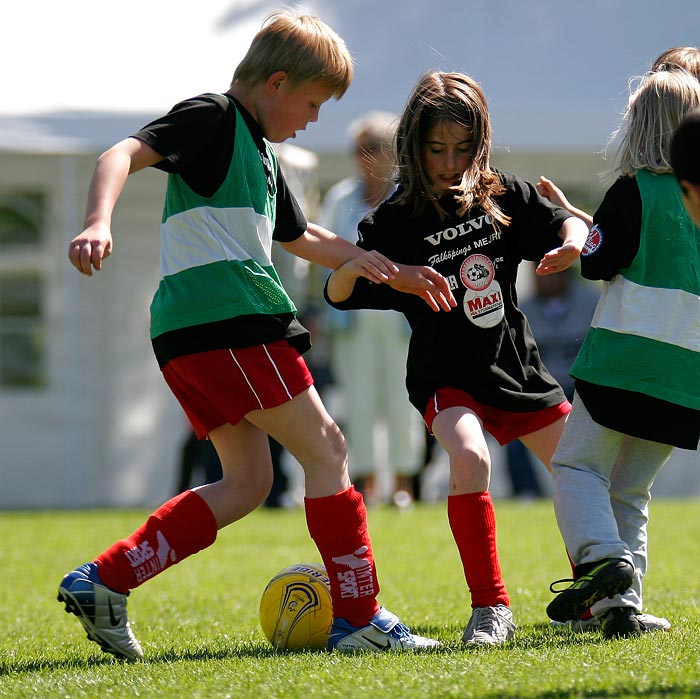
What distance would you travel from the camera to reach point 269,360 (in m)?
3.34

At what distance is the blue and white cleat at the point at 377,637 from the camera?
3393 millimetres

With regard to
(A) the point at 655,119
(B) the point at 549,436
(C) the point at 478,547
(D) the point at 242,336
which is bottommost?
(C) the point at 478,547

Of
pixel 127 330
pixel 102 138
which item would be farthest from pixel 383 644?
pixel 127 330

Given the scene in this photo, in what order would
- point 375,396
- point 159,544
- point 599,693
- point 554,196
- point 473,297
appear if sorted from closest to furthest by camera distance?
1. point 599,693
2. point 159,544
3. point 473,297
4. point 554,196
5. point 375,396

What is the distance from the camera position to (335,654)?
3.27 meters

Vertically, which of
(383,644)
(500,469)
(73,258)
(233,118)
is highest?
(233,118)

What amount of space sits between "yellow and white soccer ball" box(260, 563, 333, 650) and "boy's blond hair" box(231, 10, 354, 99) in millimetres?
1470

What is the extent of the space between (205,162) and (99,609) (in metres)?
1.22

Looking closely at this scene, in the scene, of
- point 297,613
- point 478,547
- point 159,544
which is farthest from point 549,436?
point 159,544

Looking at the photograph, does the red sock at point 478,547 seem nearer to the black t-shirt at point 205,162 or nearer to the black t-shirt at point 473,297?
the black t-shirt at point 473,297

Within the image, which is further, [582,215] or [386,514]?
[386,514]

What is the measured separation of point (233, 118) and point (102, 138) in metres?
5.56

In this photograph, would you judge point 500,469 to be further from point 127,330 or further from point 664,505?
point 127,330

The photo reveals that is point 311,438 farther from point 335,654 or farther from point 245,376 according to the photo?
point 335,654
